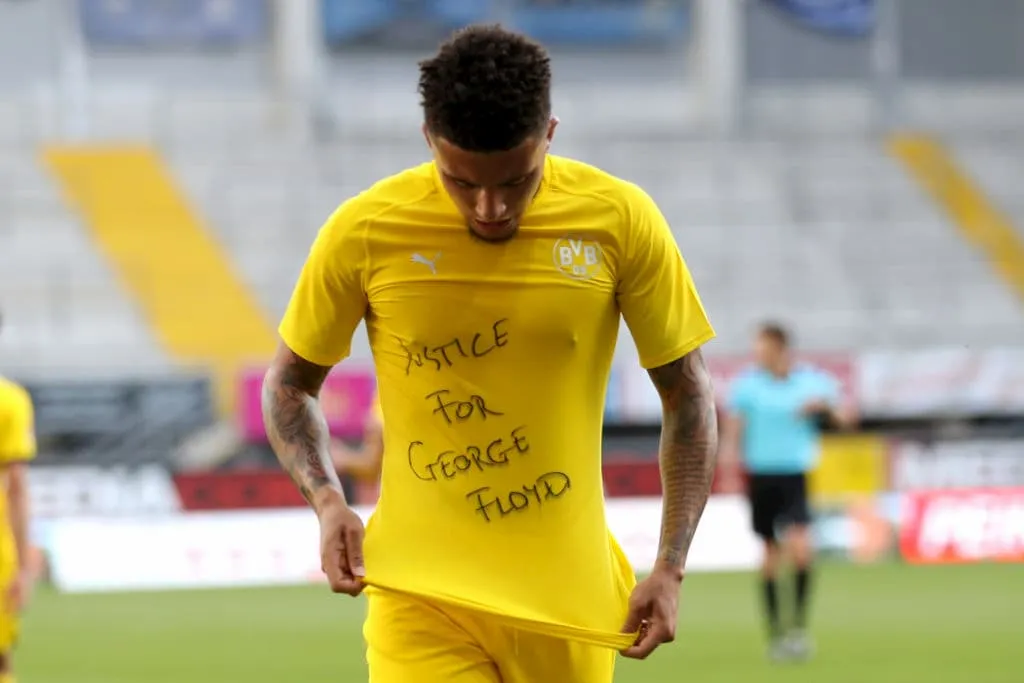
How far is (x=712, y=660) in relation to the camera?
12.8 metres

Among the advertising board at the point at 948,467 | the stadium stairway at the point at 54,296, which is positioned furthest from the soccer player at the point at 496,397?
the stadium stairway at the point at 54,296

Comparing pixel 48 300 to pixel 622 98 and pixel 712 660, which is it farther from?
pixel 712 660

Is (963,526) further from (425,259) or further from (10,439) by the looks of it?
(425,259)

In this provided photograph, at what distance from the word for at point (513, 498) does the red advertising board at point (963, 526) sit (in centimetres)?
1762

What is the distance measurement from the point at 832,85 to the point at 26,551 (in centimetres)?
2588

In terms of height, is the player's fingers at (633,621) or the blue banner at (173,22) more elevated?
the player's fingers at (633,621)

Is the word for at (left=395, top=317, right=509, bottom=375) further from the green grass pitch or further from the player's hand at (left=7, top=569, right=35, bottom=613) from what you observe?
the green grass pitch

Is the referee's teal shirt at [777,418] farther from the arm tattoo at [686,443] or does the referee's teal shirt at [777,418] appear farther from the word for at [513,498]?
the word for at [513,498]

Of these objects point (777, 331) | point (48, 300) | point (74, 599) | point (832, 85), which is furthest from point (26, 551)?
point (832, 85)

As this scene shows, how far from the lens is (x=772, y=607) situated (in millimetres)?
13352

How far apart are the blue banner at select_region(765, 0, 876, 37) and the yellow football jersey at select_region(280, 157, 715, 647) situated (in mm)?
28888

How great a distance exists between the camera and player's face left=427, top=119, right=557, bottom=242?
3809 millimetres

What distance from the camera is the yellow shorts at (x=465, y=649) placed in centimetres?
409

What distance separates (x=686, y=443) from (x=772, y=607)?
933 centimetres
